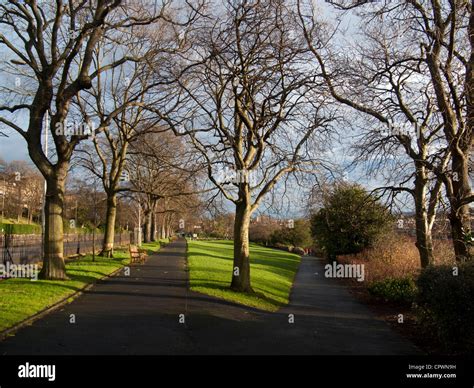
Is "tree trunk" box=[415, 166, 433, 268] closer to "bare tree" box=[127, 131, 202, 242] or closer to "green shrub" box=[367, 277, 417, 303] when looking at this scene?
"green shrub" box=[367, 277, 417, 303]

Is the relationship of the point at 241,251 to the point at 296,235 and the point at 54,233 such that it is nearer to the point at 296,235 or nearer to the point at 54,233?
the point at 54,233

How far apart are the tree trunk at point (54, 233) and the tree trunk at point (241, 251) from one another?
20.6 ft

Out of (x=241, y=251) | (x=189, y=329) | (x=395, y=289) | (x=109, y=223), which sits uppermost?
(x=109, y=223)

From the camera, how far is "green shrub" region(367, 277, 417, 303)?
16.9 meters

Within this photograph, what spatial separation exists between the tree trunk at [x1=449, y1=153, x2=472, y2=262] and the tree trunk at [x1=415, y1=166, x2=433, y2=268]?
1.84 m

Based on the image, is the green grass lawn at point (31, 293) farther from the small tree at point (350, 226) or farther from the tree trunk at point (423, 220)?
the small tree at point (350, 226)

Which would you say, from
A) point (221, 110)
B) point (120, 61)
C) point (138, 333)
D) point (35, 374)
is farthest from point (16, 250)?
point (35, 374)

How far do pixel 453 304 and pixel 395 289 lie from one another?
9.26m

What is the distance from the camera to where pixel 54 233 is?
17.2 meters

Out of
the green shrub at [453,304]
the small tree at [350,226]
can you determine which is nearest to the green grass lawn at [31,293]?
the green shrub at [453,304]

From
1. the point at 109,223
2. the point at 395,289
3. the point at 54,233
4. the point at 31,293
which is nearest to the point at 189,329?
the point at 31,293

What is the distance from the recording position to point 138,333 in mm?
9781

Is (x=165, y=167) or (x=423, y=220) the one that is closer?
(x=423, y=220)

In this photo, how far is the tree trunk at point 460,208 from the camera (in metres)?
12.7
